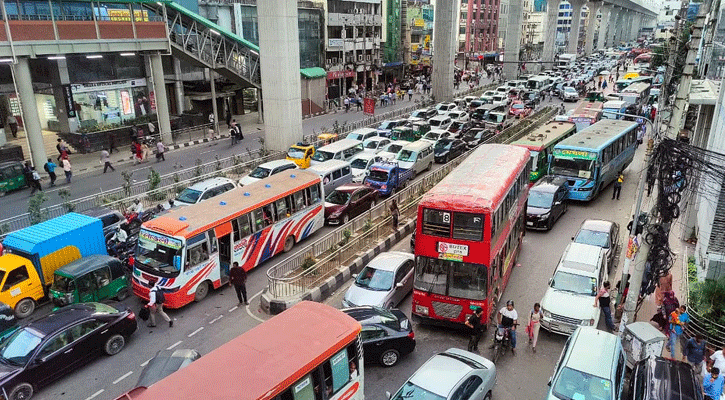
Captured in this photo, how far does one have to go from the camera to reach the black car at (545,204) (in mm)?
19703

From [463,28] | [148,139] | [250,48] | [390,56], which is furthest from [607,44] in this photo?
[148,139]

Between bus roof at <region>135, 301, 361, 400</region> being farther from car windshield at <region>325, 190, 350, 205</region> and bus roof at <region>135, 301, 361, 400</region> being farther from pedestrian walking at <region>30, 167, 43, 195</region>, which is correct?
pedestrian walking at <region>30, 167, 43, 195</region>

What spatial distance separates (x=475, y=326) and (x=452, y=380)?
2.75 m

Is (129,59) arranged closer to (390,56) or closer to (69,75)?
(69,75)

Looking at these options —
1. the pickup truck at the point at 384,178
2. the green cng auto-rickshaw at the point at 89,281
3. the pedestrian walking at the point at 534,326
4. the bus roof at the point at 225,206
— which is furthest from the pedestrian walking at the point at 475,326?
the pickup truck at the point at 384,178

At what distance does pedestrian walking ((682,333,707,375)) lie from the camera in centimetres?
1128

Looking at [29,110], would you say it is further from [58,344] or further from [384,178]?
[58,344]

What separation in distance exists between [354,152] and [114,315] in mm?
16429

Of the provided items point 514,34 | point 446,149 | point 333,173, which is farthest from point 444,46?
point 333,173

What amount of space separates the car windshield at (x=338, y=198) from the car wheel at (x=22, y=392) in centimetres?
1201

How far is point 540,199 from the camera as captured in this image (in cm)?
2017

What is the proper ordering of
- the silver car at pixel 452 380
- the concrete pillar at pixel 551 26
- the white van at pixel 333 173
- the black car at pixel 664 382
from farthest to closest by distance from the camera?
the concrete pillar at pixel 551 26 < the white van at pixel 333 173 < the black car at pixel 664 382 < the silver car at pixel 452 380

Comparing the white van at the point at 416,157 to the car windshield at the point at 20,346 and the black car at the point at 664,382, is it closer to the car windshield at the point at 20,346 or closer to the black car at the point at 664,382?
the black car at the point at 664,382

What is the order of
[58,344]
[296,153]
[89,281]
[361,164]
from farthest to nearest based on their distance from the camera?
1. [296,153]
2. [361,164]
3. [89,281]
4. [58,344]
